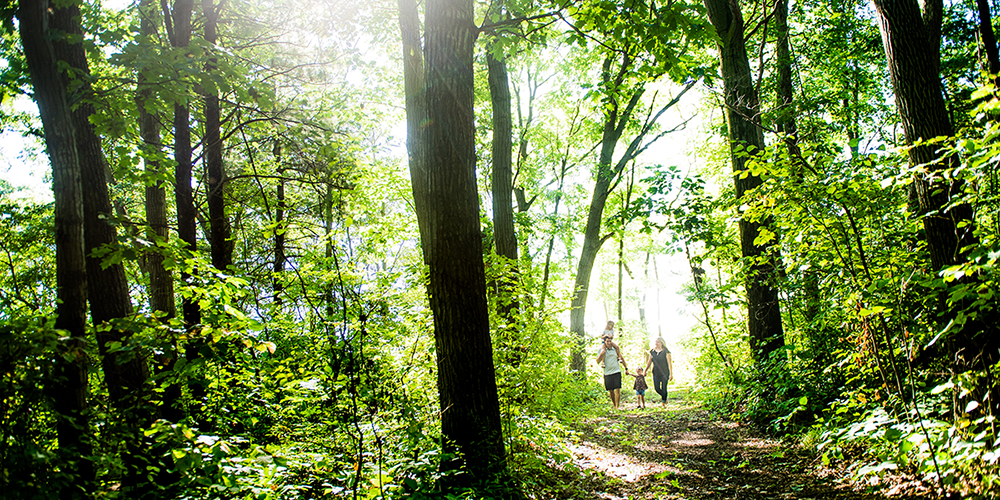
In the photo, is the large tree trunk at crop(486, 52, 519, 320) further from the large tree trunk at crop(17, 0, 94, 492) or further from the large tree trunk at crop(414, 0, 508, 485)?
the large tree trunk at crop(17, 0, 94, 492)

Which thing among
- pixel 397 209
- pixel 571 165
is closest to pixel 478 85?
pixel 397 209

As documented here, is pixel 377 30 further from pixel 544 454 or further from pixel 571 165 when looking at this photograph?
pixel 571 165

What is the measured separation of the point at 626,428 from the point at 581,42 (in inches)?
229

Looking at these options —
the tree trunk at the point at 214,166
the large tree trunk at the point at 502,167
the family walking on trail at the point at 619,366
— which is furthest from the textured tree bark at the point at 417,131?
the family walking on trail at the point at 619,366

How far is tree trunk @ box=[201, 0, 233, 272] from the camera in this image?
6.46 m

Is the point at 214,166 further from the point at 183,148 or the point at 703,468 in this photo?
the point at 703,468

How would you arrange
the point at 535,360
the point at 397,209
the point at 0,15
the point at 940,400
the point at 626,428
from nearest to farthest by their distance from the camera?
1. the point at 940,400
2. the point at 0,15
3. the point at 535,360
4. the point at 626,428
5. the point at 397,209

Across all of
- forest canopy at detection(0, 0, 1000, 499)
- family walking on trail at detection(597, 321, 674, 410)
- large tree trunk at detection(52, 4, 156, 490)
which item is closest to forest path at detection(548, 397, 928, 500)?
forest canopy at detection(0, 0, 1000, 499)

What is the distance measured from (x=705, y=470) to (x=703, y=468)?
0.25 feet

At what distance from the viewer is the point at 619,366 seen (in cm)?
1034

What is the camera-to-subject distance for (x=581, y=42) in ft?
14.4

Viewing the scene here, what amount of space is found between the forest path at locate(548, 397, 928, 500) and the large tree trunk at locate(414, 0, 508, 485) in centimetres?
134

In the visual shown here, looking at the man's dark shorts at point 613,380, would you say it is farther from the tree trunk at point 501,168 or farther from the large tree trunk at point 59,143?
the large tree trunk at point 59,143

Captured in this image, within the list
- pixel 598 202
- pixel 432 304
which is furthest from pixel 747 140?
pixel 598 202
